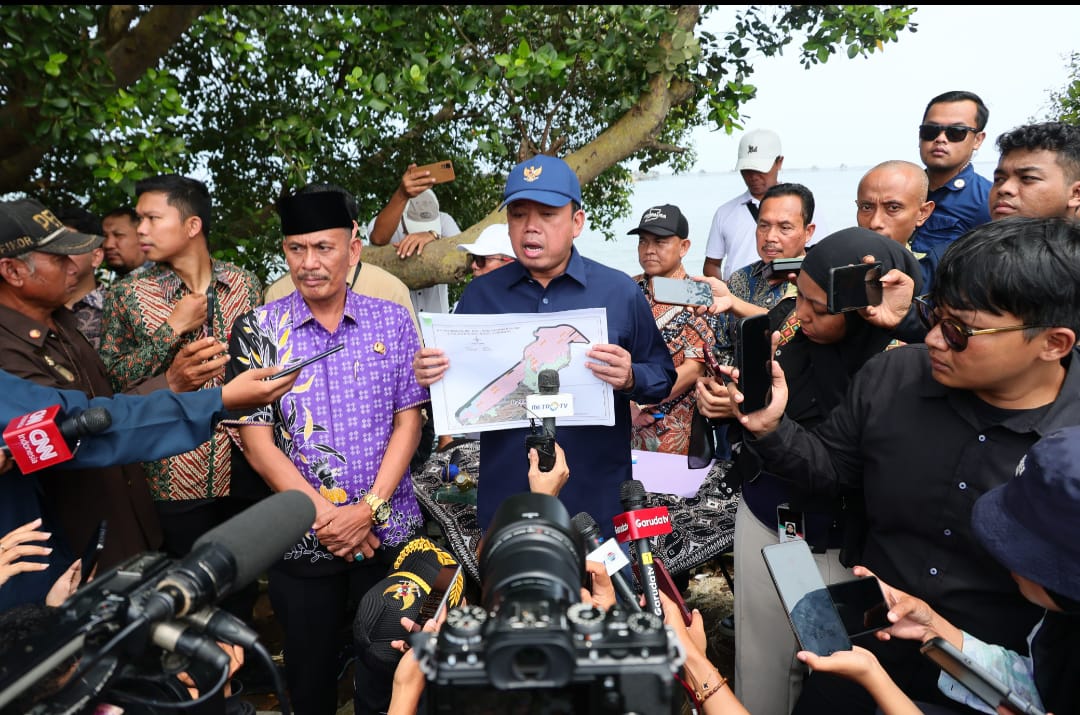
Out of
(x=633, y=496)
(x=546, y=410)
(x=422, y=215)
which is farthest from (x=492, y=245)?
(x=633, y=496)

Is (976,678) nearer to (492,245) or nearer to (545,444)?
(545,444)

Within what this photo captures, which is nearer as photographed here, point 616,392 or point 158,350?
point 616,392

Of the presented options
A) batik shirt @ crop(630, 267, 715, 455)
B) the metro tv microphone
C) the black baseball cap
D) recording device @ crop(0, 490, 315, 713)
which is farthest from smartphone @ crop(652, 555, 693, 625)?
the black baseball cap

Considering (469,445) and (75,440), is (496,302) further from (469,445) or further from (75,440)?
(469,445)

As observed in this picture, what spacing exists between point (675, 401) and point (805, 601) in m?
2.40

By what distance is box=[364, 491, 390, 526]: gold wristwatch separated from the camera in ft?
9.45

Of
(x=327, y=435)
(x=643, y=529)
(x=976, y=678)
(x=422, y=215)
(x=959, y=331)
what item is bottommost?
(x=976, y=678)

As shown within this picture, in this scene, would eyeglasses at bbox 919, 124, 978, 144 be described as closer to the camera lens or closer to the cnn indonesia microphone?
the cnn indonesia microphone

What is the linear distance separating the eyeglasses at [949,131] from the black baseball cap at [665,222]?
1390 mm

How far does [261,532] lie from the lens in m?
1.41

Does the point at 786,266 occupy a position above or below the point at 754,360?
above

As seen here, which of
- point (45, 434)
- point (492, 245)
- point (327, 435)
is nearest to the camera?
point (45, 434)

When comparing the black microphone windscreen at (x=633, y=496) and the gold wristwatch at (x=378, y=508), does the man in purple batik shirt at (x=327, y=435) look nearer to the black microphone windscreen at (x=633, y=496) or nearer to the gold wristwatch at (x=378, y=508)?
the gold wristwatch at (x=378, y=508)

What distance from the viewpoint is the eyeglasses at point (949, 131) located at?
13.5 feet
